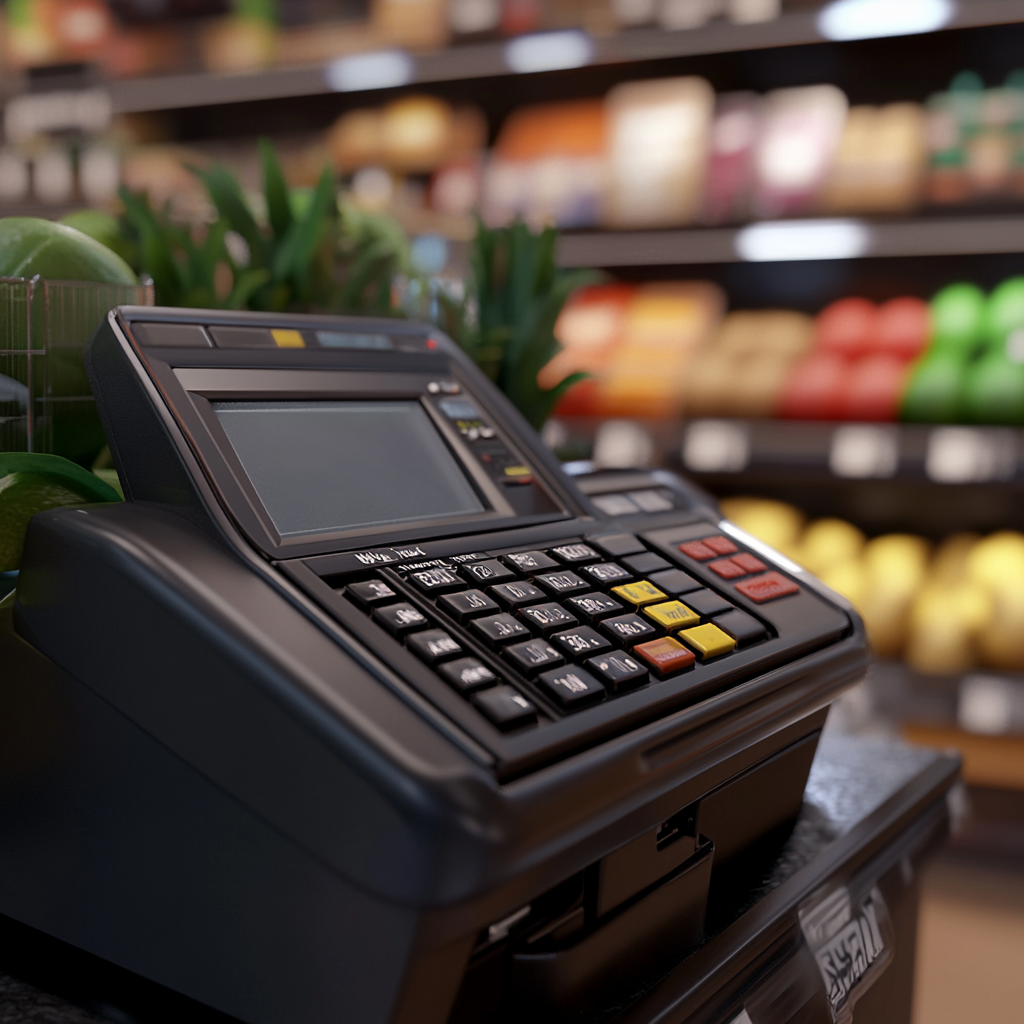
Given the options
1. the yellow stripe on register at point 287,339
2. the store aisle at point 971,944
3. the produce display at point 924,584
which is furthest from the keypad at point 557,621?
the produce display at point 924,584

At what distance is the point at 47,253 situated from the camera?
637 mm

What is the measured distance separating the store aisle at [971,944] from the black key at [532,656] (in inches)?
57.6

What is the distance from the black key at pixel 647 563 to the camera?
1.97ft

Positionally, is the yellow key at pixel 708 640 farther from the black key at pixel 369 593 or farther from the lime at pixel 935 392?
the lime at pixel 935 392

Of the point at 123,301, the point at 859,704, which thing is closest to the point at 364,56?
the point at 859,704

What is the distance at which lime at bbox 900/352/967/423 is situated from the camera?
7.72 ft

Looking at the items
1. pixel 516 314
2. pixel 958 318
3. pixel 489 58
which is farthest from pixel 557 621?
pixel 489 58

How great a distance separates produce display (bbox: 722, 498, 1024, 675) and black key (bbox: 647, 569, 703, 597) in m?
1.74

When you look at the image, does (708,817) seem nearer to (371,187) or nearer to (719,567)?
(719,567)

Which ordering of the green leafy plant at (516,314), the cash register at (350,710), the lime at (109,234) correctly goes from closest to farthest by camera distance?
1. the cash register at (350,710)
2. the lime at (109,234)
3. the green leafy plant at (516,314)

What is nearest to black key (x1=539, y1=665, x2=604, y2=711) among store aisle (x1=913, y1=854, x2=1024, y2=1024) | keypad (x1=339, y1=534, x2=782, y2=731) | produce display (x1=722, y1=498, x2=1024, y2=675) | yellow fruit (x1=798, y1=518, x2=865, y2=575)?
keypad (x1=339, y1=534, x2=782, y2=731)

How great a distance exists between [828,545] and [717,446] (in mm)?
386

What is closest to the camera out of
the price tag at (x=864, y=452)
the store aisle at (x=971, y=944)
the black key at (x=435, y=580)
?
the black key at (x=435, y=580)

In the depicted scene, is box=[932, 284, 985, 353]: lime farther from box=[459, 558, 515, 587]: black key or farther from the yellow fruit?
box=[459, 558, 515, 587]: black key
